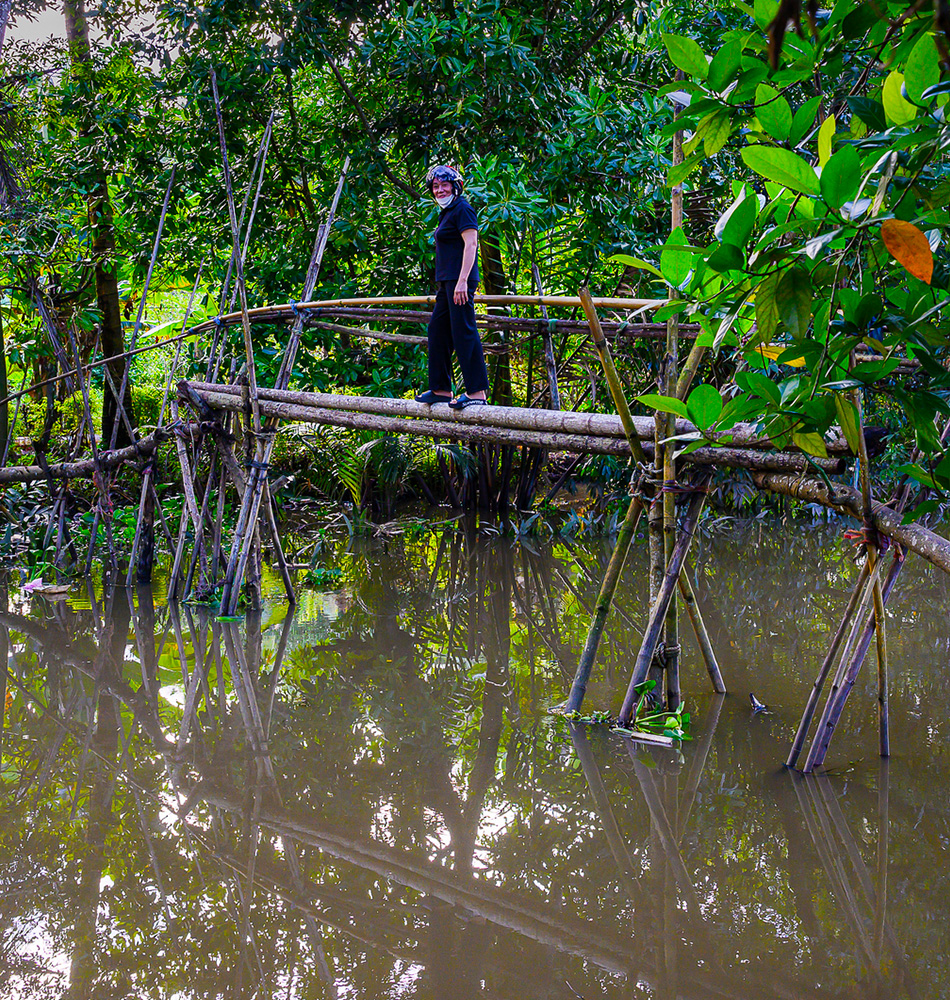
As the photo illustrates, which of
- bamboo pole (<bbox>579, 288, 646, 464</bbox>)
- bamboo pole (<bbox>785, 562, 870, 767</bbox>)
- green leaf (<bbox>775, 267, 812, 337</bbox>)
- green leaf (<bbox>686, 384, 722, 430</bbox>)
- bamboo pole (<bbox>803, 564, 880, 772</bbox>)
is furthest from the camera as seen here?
bamboo pole (<bbox>579, 288, 646, 464</bbox>)

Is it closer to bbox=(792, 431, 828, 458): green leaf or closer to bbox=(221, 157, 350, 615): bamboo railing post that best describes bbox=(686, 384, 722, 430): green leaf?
bbox=(792, 431, 828, 458): green leaf

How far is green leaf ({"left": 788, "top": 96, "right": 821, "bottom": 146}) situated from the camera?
1278mm

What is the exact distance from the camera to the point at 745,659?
4.31 m

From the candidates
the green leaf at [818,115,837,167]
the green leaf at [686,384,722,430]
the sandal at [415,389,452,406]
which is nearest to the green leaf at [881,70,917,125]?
the green leaf at [818,115,837,167]

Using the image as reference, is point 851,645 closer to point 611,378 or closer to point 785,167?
point 611,378

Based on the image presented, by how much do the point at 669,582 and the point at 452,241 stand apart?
2008 mm

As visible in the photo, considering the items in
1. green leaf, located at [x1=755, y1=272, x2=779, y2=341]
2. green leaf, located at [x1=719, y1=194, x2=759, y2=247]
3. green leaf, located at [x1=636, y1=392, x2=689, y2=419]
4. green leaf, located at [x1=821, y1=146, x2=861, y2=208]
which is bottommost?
green leaf, located at [x1=636, y1=392, x2=689, y2=419]

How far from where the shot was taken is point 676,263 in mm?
1725

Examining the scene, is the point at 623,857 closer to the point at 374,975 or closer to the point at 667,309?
the point at 374,975

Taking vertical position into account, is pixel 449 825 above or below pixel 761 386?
below

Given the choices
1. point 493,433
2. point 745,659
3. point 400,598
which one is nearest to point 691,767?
point 745,659

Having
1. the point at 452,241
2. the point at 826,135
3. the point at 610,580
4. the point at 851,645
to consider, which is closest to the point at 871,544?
the point at 851,645

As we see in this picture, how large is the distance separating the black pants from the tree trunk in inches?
160

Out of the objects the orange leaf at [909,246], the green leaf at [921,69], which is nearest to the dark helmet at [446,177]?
the green leaf at [921,69]
